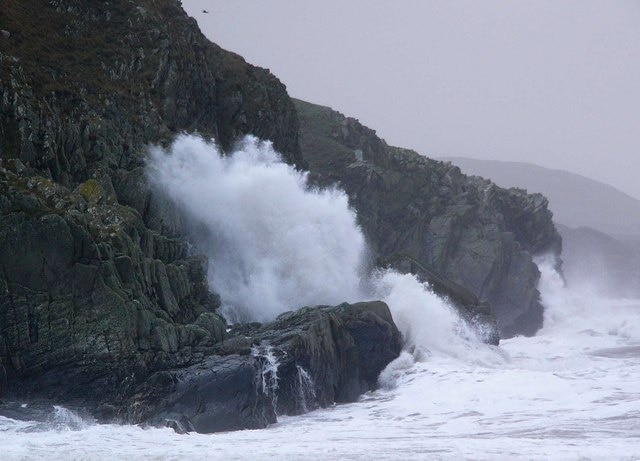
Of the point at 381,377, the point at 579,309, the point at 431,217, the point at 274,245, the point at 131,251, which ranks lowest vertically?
the point at 381,377

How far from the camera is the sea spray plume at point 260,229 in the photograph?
41688 mm

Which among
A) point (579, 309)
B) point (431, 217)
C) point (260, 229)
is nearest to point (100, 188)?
point (260, 229)

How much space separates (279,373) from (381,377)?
6008 millimetres

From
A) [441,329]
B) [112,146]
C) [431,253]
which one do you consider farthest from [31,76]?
[431,253]

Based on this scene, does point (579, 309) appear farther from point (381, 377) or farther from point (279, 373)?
point (279, 373)

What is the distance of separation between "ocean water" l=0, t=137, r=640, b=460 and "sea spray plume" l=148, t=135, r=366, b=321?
0.21 ft

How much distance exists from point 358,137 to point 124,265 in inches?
1478

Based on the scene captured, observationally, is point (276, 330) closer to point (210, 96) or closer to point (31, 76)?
point (31, 76)

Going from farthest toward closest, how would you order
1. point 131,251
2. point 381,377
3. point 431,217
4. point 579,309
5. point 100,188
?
point 579,309
point 431,217
point 381,377
point 100,188
point 131,251

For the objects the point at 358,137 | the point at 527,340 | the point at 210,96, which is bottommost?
the point at 527,340

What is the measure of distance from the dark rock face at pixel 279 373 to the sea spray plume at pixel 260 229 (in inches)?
238

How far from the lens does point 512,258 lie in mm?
63125

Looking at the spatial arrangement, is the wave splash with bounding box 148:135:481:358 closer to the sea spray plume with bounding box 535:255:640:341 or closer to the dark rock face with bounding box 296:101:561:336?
the dark rock face with bounding box 296:101:561:336

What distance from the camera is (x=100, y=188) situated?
108 feet
